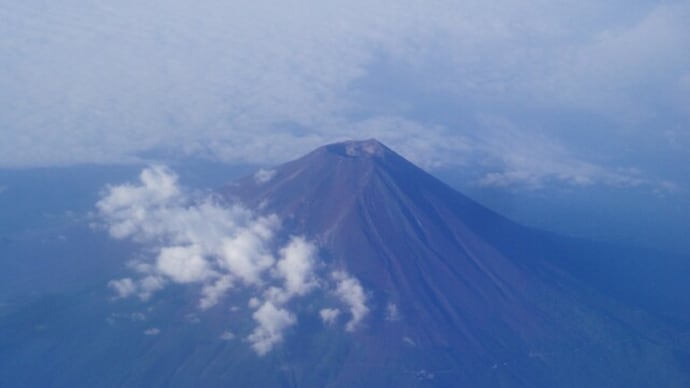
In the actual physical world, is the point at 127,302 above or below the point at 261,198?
below

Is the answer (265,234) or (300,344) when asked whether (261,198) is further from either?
(300,344)

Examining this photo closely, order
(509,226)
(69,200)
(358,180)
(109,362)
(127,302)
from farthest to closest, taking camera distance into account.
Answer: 1. (69,200)
2. (509,226)
3. (358,180)
4. (127,302)
5. (109,362)

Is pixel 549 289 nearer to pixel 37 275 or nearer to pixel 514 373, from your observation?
pixel 514 373

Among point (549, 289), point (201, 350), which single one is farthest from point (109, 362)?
point (549, 289)

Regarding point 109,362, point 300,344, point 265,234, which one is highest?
point 265,234

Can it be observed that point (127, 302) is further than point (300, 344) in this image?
Yes

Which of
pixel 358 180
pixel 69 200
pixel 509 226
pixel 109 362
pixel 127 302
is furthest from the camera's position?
pixel 69 200
